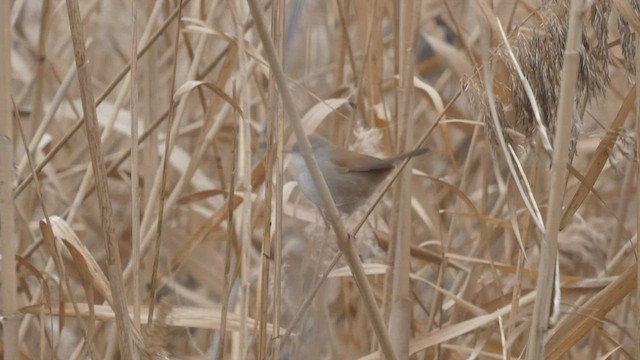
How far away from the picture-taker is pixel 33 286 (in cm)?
199

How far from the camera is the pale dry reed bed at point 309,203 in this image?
2.96ft

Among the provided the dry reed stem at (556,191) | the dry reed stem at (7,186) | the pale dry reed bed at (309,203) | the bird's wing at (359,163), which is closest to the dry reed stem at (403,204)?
the pale dry reed bed at (309,203)

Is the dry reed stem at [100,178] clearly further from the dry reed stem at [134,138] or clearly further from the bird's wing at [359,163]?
the bird's wing at [359,163]

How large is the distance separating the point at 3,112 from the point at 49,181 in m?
0.95

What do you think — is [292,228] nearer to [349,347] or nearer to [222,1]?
[349,347]

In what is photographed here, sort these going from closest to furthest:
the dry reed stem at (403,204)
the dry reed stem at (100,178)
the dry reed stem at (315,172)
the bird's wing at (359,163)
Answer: the dry reed stem at (315,172), the dry reed stem at (100,178), the dry reed stem at (403,204), the bird's wing at (359,163)

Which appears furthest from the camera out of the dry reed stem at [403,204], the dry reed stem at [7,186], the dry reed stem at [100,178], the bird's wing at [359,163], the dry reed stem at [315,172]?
the bird's wing at [359,163]

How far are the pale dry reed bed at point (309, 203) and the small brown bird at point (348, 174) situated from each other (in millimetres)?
38

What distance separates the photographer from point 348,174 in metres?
1.35

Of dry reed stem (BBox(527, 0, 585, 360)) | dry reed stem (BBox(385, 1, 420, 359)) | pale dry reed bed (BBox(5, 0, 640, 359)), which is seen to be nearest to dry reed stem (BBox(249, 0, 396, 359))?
pale dry reed bed (BBox(5, 0, 640, 359))

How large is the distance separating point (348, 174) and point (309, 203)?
9.2 inches

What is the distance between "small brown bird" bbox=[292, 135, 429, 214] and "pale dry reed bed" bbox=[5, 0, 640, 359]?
38 mm

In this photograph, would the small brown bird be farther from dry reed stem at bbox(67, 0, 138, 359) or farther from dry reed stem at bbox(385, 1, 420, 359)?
dry reed stem at bbox(67, 0, 138, 359)

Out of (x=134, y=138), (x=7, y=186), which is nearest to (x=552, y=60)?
(x=134, y=138)
